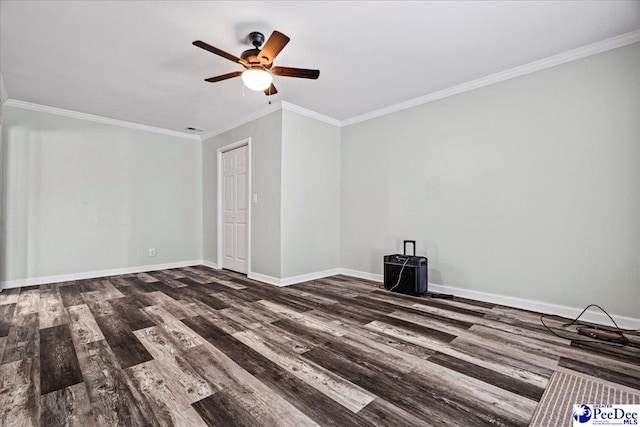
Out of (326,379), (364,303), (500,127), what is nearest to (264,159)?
(364,303)

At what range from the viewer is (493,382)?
1.70 meters

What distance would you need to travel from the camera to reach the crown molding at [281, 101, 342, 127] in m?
4.02

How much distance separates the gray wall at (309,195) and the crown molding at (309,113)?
51 millimetres

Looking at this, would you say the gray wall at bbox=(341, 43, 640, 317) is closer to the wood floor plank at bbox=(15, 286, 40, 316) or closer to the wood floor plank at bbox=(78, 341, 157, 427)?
the wood floor plank at bbox=(78, 341, 157, 427)

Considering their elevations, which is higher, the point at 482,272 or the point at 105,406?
the point at 482,272

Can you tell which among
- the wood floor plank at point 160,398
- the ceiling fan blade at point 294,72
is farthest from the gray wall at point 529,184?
the wood floor plank at point 160,398

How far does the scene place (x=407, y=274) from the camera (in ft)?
11.5

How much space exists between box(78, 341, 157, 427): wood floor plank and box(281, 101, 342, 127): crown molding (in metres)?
3.23

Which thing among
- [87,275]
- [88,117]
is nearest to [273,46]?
[88,117]

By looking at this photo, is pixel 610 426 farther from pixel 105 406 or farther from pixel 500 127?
pixel 500 127

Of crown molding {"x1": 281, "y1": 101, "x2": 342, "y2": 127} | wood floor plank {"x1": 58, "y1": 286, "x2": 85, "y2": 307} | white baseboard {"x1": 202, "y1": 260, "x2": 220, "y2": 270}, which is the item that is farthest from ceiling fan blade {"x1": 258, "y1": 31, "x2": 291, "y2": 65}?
white baseboard {"x1": 202, "y1": 260, "x2": 220, "y2": 270}

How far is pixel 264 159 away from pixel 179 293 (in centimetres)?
205

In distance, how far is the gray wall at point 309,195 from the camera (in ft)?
13.3

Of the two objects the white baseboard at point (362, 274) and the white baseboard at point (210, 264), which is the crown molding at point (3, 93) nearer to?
the white baseboard at point (210, 264)
